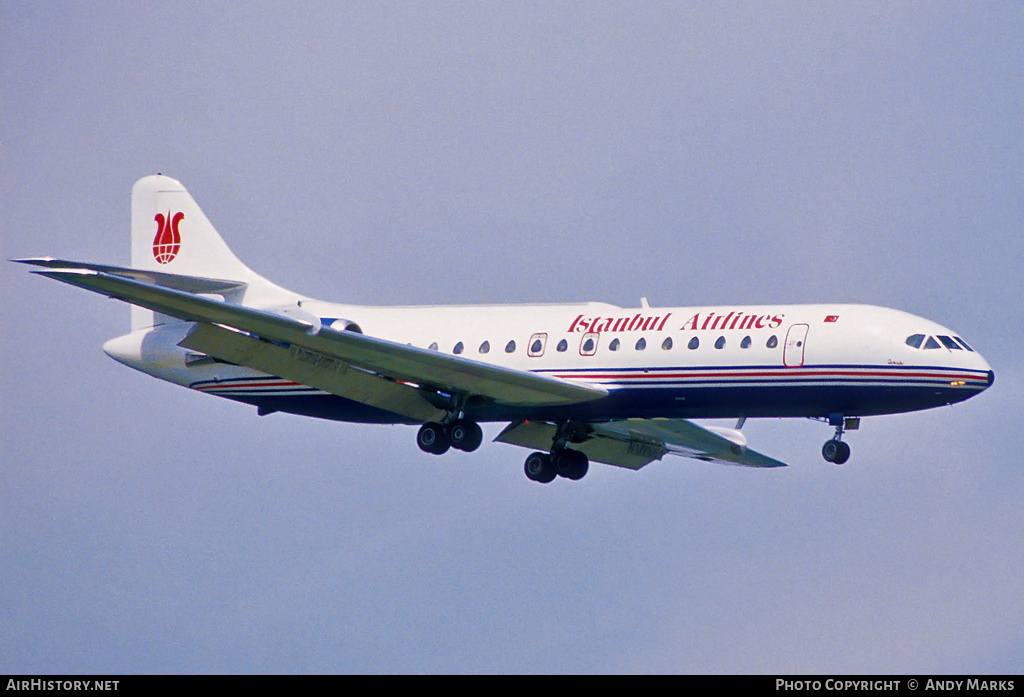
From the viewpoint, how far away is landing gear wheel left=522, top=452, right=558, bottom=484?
44688mm

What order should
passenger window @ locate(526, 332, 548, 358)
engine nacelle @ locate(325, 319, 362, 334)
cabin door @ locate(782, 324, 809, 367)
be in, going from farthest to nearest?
passenger window @ locate(526, 332, 548, 358) < engine nacelle @ locate(325, 319, 362, 334) < cabin door @ locate(782, 324, 809, 367)

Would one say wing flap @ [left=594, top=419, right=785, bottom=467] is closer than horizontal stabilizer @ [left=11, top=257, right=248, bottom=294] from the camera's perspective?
No

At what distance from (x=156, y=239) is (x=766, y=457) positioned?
19436 mm

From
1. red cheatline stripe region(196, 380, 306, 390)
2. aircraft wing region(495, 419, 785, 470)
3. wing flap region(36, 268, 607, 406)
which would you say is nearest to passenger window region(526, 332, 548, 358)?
wing flap region(36, 268, 607, 406)

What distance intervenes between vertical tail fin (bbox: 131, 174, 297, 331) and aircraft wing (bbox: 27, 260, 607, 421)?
23.1 ft

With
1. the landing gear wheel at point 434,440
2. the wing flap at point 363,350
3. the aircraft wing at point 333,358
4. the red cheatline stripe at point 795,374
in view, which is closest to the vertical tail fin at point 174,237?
the aircraft wing at point 333,358

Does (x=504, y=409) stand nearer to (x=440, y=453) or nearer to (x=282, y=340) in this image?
(x=440, y=453)

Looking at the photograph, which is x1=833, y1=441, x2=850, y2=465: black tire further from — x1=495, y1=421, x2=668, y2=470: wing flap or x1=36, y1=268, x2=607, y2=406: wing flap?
x1=495, y1=421, x2=668, y2=470: wing flap

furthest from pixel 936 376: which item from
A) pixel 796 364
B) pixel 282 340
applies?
pixel 282 340

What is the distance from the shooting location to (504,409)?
42.2 m

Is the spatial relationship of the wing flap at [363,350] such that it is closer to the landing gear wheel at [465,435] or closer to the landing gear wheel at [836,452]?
the landing gear wheel at [465,435]

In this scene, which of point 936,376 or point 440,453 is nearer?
point 936,376

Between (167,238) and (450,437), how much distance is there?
1289 centimetres

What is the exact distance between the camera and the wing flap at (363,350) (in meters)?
37.2
